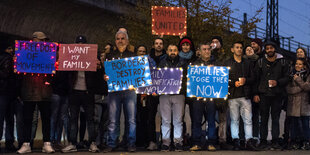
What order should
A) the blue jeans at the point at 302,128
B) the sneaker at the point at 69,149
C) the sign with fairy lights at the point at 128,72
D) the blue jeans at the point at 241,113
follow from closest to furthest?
the sneaker at the point at 69,149, the sign with fairy lights at the point at 128,72, the blue jeans at the point at 241,113, the blue jeans at the point at 302,128

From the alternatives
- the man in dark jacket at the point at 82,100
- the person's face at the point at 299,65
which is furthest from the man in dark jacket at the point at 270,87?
the man in dark jacket at the point at 82,100

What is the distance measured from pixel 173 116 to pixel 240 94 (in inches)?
52.2

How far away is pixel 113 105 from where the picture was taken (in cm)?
851

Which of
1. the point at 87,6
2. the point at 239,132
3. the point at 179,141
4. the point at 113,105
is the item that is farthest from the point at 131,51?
the point at 87,6

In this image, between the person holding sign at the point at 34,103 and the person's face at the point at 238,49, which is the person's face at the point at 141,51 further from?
the person holding sign at the point at 34,103

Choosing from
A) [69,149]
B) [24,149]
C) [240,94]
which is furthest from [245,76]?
[24,149]

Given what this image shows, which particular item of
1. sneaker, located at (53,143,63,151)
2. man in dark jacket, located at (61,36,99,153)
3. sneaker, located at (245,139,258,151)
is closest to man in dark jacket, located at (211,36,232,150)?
sneaker, located at (245,139,258,151)

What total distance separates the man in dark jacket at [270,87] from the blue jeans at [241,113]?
340 mm

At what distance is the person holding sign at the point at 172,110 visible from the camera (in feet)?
28.3

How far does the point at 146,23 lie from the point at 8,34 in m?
5.48

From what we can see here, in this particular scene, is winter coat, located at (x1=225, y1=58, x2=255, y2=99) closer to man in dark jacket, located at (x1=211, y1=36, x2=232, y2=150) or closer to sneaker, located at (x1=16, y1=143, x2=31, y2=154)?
man in dark jacket, located at (x1=211, y1=36, x2=232, y2=150)

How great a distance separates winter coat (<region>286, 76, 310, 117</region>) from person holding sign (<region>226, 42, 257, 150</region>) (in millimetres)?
1164

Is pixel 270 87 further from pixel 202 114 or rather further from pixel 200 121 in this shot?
pixel 200 121

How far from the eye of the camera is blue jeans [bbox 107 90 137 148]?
8438mm
